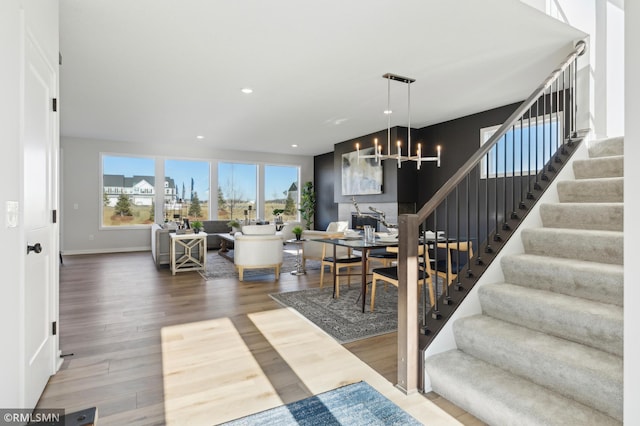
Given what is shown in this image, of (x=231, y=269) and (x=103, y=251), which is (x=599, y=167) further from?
(x=103, y=251)

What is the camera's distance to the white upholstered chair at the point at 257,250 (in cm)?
517

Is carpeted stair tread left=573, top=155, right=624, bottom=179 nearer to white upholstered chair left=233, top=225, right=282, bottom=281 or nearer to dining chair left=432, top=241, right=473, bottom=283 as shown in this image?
dining chair left=432, top=241, right=473, bottom=283

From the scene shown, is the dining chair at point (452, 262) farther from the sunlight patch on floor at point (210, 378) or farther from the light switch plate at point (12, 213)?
the light switch plate at point (12, 213)

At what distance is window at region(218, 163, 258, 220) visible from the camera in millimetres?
9695

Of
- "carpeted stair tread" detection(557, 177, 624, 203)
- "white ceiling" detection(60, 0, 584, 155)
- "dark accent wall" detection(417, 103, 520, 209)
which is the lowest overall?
"carpeted stair tread" detection(557, 177, 624, 203)

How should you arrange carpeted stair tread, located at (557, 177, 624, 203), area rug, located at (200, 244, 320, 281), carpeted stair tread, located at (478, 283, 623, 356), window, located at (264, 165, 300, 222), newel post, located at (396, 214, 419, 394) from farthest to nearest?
window, located at (264, 165, 300, 222) < area rug, located at (200, 244, 320, 281) < carpeted stair tread, located at (557, 177, 624, 203) < newel post, located at (396, 214, 419, 394) < carpeted stair tread, located at (478, 283, 623, 356)

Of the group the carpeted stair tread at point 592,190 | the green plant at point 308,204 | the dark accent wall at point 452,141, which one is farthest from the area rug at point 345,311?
the green plant at point 308,204

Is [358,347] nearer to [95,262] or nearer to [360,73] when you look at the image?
Result: [360,73]

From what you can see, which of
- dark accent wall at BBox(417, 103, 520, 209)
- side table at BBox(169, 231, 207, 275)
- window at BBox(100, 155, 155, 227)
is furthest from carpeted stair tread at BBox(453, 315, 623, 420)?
window at BBox(100, 155, 155, 227)

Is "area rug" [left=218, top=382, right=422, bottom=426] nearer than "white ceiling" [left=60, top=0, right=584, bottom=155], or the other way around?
"area rug" [left=218, top=382, right=422, bottom=426]

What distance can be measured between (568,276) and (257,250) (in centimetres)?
396

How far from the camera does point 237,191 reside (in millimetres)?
9953

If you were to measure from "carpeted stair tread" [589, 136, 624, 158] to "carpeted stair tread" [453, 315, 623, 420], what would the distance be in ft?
6.48

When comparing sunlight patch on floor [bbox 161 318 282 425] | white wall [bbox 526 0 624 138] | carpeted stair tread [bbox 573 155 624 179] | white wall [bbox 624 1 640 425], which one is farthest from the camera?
white wall [bbox 526 0 624 138]
